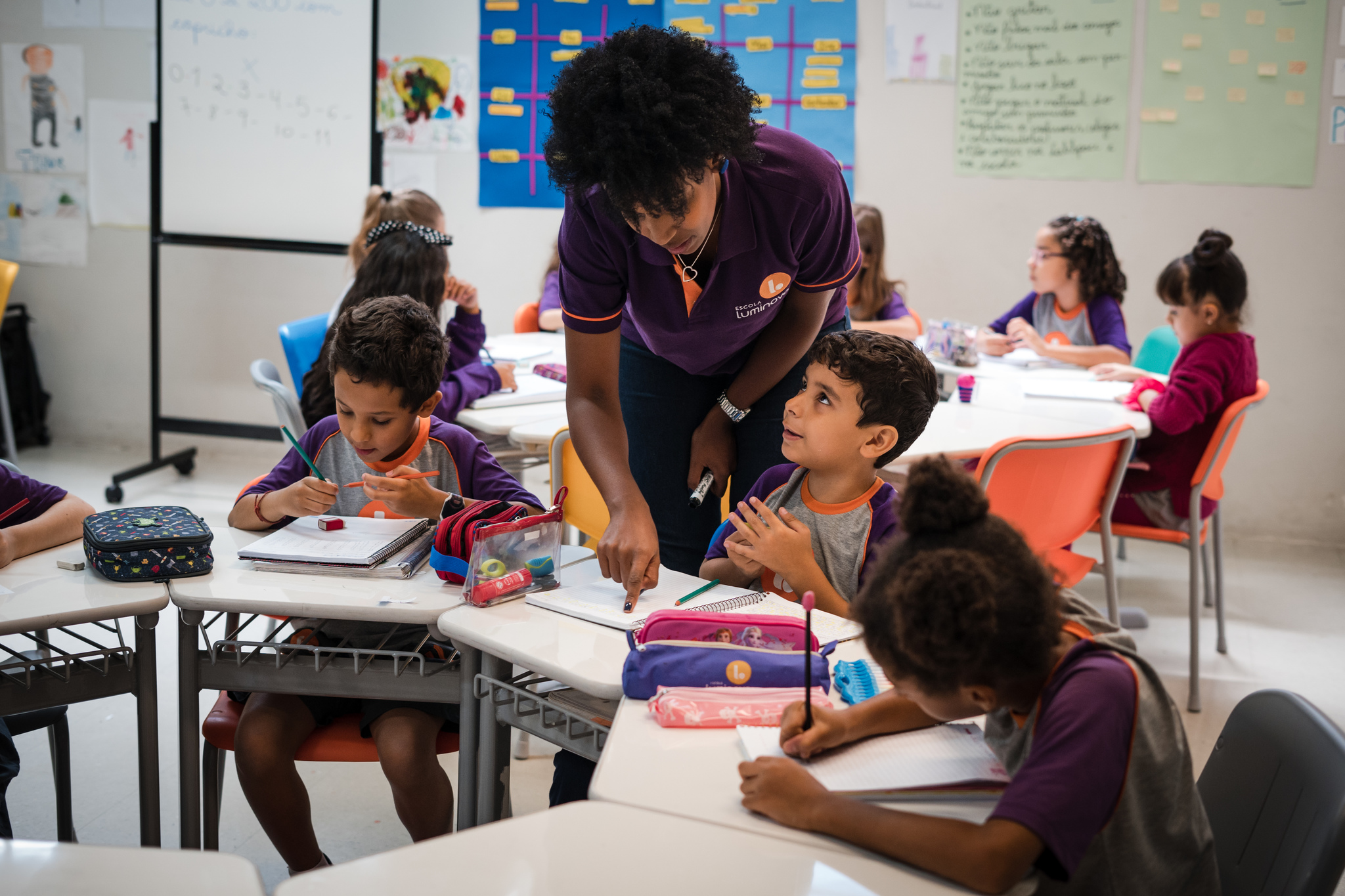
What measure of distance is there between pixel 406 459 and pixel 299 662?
1.42ft

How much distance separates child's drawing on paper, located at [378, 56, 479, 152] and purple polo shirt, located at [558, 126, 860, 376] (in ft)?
10.7

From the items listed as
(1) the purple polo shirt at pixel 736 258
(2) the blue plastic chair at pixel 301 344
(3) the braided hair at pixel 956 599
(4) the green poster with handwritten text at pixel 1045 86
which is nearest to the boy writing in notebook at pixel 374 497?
(1) the purple polo shirt at pixel 736 258

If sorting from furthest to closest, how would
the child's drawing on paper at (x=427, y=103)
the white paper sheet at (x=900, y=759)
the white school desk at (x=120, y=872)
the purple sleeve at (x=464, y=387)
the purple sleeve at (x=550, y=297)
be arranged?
the child's drawing on paper at (x=427, y=103) → the purple sleeve at (x=550, y=297) → the purple sleeve at (x=464, y=387) → the white paper sheet at (x=900, y=759) → the white school desk at (x=120, y=872)

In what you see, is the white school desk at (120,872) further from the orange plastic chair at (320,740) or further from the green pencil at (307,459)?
the green pencil at (307,459)

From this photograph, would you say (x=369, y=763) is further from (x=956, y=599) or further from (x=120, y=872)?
(x=956, y=599)

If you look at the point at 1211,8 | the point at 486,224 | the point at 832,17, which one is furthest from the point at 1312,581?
the point at 486,224

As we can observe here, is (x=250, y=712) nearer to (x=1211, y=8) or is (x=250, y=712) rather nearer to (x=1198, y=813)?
(x=1198, y=813)

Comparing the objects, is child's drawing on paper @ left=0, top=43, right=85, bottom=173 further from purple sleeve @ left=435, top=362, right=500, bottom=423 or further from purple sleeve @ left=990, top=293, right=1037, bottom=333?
purple sleeve @ left=990, top=293, right=1037, bottom=333

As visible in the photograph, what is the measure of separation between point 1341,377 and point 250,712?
14.0ft

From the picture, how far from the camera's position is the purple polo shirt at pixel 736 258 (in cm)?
152

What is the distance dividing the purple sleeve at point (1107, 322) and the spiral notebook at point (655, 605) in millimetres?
2650

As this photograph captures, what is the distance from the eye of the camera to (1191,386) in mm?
2777

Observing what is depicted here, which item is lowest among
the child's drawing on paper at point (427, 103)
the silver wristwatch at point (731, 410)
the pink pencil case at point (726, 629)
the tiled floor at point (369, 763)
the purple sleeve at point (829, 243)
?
the tiled floor at point (369, 763)

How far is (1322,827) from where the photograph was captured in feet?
3.16
